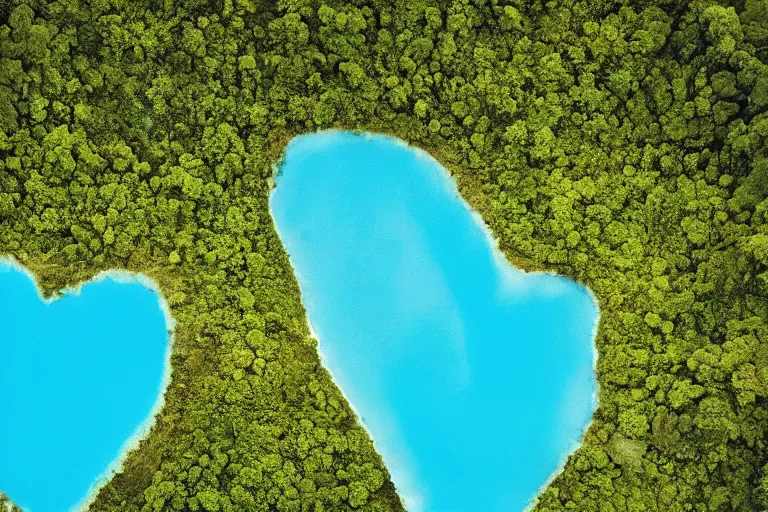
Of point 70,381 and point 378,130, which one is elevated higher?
point 378,130

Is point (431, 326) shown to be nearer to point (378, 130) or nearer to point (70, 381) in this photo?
point (378, 130)

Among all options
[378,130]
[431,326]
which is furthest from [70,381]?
[378,130]

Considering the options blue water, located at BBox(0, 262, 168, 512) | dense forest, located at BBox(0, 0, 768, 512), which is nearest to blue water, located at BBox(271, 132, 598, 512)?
dense forest, located at BBox(0, 0, 768, 512)

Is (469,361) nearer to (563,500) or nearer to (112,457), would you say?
(563,500)

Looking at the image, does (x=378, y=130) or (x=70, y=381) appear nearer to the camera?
(x=70, y=381)

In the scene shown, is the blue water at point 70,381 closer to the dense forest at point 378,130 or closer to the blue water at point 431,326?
the dense forest at point 378,130

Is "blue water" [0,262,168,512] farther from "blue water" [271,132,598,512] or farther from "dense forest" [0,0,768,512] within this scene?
"blue water" [271,132,598,512]
